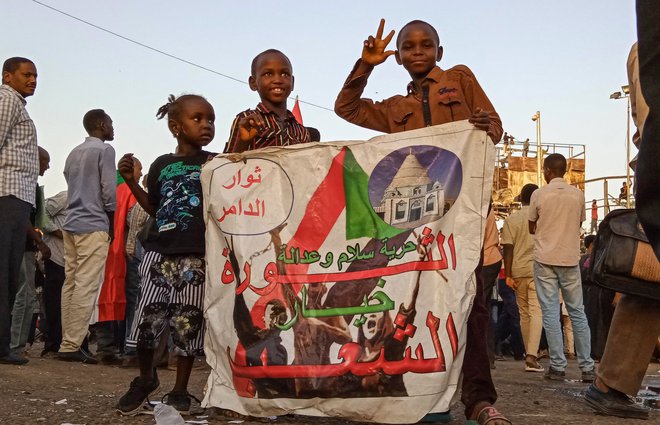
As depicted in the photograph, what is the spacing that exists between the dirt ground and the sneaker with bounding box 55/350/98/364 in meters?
0.13

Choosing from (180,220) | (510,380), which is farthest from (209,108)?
(510,380)

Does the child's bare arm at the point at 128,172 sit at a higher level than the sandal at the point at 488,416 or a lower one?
higher

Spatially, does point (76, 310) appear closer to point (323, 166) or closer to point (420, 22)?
point (323, 166)

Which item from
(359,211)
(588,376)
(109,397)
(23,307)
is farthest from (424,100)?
(23,307)

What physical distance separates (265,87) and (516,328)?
356 inches

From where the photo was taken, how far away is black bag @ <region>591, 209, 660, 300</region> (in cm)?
464

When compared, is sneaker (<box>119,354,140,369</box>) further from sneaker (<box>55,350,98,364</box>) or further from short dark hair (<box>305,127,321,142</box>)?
short dark hair (<box>305,127,321,142</box>)

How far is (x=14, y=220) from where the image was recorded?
20.9 ft

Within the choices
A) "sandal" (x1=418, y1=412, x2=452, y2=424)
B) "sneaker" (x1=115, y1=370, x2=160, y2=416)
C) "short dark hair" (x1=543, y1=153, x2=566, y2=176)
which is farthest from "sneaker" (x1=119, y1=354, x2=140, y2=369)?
"short dark hair" (x1=543, y1=153, x2=566, y2=176)

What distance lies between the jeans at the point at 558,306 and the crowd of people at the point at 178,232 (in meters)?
0.01

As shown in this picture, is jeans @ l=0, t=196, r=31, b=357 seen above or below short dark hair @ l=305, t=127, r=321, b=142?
below

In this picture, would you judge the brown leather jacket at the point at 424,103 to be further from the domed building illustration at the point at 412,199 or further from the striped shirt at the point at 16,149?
the striped shirt at the point at 16,149

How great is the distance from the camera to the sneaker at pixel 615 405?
4.69 meters

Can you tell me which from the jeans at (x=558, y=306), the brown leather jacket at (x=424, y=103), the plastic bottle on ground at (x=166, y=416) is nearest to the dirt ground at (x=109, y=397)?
the jeans at (x=558, y=306)
